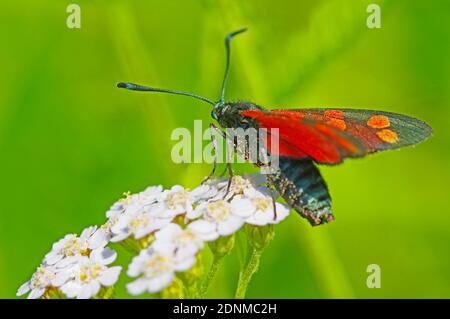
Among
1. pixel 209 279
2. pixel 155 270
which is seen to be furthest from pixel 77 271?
pixel 209 279

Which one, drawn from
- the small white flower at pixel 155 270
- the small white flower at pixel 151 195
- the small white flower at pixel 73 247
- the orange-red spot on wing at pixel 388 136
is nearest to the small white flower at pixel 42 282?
the small white flower at pixel 73 247

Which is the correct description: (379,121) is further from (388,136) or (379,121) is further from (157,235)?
(157,235)

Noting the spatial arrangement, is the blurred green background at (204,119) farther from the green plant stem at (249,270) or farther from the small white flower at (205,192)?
the green plant stem at (249,270)

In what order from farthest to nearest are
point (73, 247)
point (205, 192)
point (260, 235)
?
point (205, 192), point (73, 247), point (260, 235)

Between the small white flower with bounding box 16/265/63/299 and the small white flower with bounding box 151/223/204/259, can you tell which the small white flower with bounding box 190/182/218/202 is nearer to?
the small white flower with bounding box 151/223/204/259

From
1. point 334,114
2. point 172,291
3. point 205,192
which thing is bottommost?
point 172,291

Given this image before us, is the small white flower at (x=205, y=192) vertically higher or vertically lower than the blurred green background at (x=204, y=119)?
lower

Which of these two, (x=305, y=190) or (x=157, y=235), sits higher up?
(x=305, y=190)
